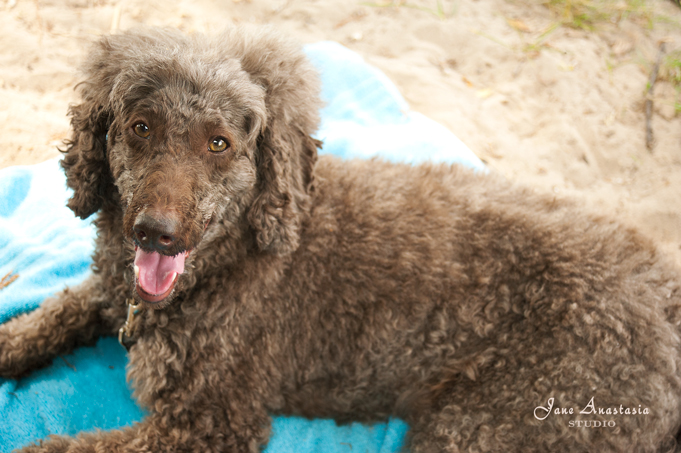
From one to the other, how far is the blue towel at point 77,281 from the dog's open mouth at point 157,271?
111cm

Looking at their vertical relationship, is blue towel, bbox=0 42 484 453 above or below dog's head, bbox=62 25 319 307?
below

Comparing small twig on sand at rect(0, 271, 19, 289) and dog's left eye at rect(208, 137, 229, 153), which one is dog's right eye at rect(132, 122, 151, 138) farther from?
small twig on sand at rect(0, 271, 19, 289)

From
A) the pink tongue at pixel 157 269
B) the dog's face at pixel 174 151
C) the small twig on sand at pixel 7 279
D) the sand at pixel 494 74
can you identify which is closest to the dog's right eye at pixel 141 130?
the dog's face at pixel 174 151

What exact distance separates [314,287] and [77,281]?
1830mm

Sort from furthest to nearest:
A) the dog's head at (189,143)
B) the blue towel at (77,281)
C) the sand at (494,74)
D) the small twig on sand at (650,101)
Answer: the small twig on sand at (650,101)
the sand at (494,74)
the blue towel at (77,281)
the dog's head at (189,143)

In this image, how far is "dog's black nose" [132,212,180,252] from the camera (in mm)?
2000

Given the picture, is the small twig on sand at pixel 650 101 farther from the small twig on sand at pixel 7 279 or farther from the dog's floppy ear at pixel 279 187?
the small twig on sand at pixel 7 279

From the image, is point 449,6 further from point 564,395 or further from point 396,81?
point 564,395

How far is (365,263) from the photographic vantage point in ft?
8.90

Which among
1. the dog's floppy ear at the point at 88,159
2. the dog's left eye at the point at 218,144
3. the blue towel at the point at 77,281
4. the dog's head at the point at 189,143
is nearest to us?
the dog's head at the point at 189,143

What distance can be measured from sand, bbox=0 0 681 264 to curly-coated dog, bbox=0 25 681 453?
7.02ft

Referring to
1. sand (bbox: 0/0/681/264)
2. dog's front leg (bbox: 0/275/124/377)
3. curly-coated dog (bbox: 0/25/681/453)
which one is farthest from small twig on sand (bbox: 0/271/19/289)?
sand (bbox: 0/0/681/264)

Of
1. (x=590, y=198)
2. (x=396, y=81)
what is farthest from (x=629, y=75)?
(x=396, y=81)

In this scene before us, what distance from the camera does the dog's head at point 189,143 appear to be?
2.16 m
